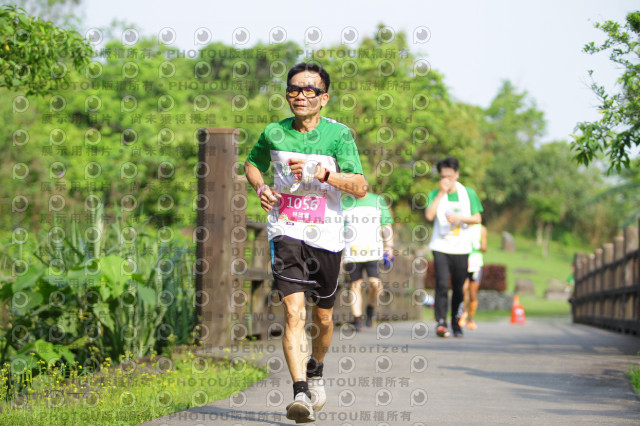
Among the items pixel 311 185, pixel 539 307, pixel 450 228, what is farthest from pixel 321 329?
pixel 539 307

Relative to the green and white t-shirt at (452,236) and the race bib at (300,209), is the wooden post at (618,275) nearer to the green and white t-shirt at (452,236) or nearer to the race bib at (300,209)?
the green and white t-shirt at (452,236)

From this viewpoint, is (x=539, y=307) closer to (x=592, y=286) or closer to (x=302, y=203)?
(x=592, y=286)

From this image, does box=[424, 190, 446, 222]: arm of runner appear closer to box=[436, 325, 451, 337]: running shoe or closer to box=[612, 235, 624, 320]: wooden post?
box=[436, 325, 451, 337]: running shoe

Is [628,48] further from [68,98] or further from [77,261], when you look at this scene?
[68,98]

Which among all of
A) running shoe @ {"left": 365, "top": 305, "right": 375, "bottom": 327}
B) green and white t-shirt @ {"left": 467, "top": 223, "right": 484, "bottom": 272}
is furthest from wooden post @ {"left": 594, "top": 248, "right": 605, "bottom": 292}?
running shoe @ {"left": 365, "top": 305, "right": 375, "bottom": 327}

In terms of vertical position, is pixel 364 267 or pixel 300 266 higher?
pixel 364 267

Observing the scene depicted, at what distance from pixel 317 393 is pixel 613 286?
1148 centimetres

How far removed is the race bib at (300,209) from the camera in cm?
508

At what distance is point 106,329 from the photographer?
7.87 meters

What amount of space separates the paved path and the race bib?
1.13 metres

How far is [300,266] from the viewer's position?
511 cm

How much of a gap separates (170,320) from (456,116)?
107 ft

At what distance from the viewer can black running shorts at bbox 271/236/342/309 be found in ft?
16.6

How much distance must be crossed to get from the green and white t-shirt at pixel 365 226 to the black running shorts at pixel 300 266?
18.3ft
